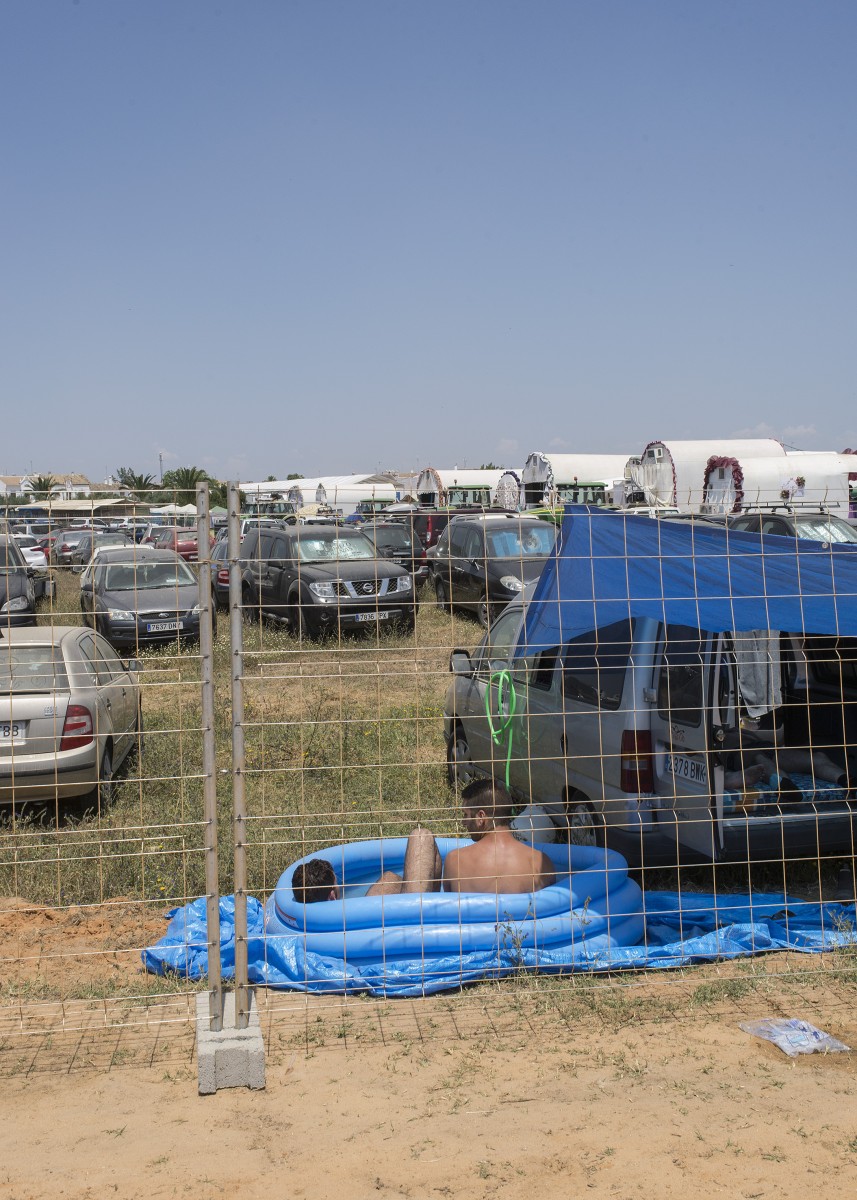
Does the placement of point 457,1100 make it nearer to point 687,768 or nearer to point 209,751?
point 209,751

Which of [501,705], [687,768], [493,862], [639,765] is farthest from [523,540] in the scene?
[493,862]

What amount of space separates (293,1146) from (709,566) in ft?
12.2

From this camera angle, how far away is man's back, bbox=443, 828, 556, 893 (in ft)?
18.2

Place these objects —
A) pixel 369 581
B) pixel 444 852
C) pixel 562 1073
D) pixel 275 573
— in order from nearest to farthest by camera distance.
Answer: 1. pixel 562 1073
2. pixel 444 852
3. pixel 369 581
4. pixel 275 573

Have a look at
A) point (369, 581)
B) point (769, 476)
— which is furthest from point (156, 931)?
point (769, 476)

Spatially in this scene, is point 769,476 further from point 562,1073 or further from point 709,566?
point 562,1073

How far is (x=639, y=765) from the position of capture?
5.82m

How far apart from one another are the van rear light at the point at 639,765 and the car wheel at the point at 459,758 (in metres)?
1.97

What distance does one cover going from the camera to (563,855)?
19.1 feet

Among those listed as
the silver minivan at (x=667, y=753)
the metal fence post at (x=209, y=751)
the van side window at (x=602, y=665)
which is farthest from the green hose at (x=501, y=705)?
the metal fence post at (x=209, y=751)

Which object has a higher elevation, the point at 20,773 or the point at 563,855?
the point at 20,773

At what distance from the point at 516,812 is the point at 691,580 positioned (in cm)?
190

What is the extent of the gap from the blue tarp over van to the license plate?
2.42ft

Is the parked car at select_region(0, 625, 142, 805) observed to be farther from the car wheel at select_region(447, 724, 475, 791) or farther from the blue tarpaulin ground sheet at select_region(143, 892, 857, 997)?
A: the car wheel at select_region(447, 724, 475, 791)
